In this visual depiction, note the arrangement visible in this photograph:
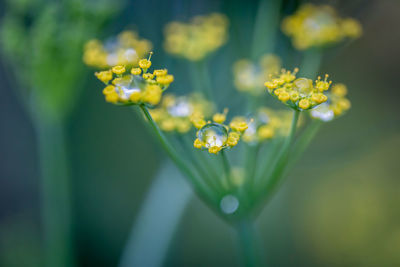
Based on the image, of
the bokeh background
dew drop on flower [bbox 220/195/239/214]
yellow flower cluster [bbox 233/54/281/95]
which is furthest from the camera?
the bokeh background

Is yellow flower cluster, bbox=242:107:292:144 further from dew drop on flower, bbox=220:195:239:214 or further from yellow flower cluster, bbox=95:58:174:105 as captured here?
yellow flower cluster, bbox=95:58:174:105

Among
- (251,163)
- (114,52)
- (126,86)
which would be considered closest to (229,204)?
(251,163)

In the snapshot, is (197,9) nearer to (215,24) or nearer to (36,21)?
(215,24)

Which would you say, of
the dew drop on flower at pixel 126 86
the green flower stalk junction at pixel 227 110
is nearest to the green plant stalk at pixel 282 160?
the green flower stalk junction at pixel 227 110

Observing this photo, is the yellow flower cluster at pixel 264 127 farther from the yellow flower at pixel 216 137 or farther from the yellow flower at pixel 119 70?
the yellow flower at pixel 119 70

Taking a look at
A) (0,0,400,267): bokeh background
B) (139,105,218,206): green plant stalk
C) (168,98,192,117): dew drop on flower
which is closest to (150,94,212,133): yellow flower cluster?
(168,98,192,117): dew drop on flower
